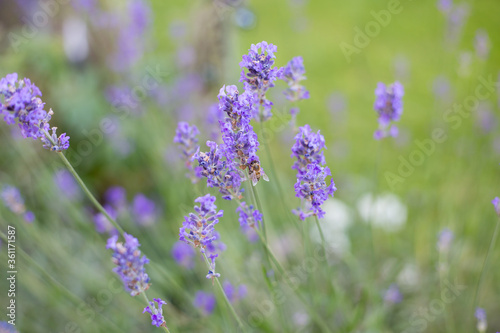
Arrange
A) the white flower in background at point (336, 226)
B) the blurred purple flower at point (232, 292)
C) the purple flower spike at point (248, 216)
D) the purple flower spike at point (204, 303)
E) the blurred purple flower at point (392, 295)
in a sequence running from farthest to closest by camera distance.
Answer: the white flower in background at point (336, 226), the blurred purple flower at point (392, 295), the purple flower spike at point (204, 303), the blurred purple flower at point (232, 292), the purple flower spike at point (248, 216)

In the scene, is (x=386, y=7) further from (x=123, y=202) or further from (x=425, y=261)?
(x=123, y=202)

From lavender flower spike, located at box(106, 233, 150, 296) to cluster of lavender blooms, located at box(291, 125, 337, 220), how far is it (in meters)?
0.38

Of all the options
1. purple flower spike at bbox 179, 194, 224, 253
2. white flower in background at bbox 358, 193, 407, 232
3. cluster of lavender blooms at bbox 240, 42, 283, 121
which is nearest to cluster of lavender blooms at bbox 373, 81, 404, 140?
cluster of lavender blooms at bbox 240, 42, 283, 121

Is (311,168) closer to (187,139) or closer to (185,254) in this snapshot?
(187,139)

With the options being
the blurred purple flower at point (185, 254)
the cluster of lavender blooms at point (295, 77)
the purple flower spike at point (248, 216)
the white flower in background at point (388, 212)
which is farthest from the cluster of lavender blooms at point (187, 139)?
the white flower in background at point (388, 212)

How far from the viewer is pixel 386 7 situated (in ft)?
12.9

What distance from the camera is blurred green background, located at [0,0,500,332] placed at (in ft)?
6.09

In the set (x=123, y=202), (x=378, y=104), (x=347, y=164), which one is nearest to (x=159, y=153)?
(x=123, y=202)

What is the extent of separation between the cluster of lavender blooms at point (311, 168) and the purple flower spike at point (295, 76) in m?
0.24

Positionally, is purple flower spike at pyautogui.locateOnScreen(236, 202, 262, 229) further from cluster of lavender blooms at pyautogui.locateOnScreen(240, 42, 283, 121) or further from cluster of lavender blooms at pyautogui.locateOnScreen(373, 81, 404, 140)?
cluster of lavender blooms at pyautogui.locateOnScreen(373, 81, 404, 140)

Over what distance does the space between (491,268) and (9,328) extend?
1.97m

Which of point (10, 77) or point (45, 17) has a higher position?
point (45, 17)

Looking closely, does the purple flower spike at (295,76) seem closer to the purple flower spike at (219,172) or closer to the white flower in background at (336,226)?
the purple flower spike at (219,172)

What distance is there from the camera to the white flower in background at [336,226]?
221 cm
